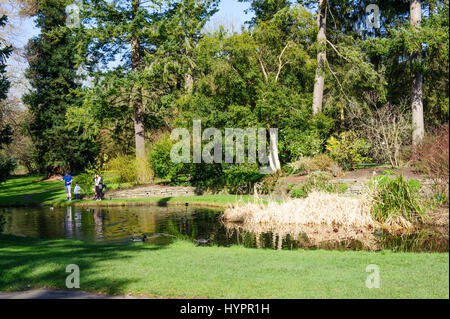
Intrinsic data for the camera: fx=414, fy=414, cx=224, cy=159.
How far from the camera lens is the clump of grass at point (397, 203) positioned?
460 inches

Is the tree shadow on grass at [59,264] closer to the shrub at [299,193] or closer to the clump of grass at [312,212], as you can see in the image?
the clump of grass at [312,212]

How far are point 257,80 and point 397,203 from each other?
1265 cm

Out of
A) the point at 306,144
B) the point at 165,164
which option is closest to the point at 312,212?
the point at 306,144

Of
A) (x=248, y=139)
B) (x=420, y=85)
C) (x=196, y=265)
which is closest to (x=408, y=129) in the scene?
(x=420, y=85)

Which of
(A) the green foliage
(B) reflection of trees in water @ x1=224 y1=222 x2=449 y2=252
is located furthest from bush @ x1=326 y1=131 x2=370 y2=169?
(B) reflection of trees in water @ x1=224 y1=222 x2=449 y2=252

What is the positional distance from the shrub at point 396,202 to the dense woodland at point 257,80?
5957mm

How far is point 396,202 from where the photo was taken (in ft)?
40.0

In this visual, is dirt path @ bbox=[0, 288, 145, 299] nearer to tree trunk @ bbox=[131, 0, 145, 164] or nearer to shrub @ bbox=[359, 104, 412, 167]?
shrub @ bbox=[359, 104, 412, 167]

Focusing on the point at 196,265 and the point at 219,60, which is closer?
the point at 196,265

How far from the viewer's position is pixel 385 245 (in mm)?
10492

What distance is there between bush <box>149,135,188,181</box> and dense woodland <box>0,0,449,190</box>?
0.08 meters

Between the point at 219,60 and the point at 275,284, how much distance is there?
1797 cm

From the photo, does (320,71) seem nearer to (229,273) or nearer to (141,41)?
(141,41)
